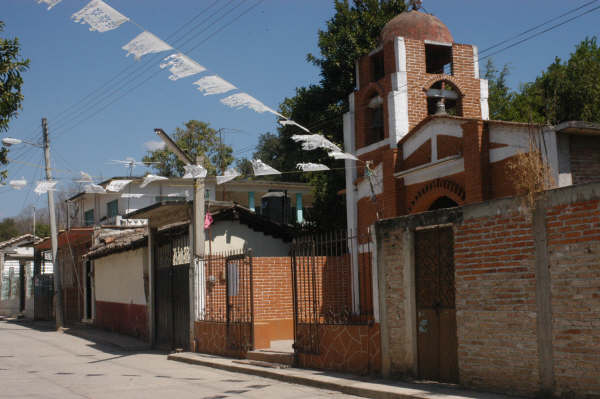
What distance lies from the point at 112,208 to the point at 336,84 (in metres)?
17.6

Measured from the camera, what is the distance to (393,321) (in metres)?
10.4

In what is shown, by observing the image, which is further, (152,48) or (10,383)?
(10,383)

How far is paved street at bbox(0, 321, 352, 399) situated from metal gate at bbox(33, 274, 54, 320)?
14.0 metres

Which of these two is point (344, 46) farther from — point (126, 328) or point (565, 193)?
point (565, 193)

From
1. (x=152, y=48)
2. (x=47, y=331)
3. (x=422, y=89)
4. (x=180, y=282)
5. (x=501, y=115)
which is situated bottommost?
(x=47, y=331)

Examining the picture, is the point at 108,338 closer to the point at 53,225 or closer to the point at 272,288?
the point at 53,225

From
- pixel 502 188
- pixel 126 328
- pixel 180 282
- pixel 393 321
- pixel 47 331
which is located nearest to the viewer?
pixel 393 321

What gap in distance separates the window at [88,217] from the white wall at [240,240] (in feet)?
82.4

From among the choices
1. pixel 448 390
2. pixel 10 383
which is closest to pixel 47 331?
pixel 10 383


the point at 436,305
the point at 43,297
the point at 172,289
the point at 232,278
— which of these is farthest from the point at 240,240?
the point at 43,297

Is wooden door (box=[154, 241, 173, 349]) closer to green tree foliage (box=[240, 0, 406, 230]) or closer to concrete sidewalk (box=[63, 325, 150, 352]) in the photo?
concrete sidewalk (box=[63, 325, 150, 352])

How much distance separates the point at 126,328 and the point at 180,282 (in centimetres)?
664

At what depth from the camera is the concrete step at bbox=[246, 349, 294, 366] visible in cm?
1277

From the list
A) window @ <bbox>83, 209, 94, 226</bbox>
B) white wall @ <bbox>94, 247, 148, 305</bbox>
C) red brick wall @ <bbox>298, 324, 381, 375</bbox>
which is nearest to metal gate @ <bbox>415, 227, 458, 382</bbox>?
red brick wall @ <bbox>298, 324, 381, 375</bbox>
